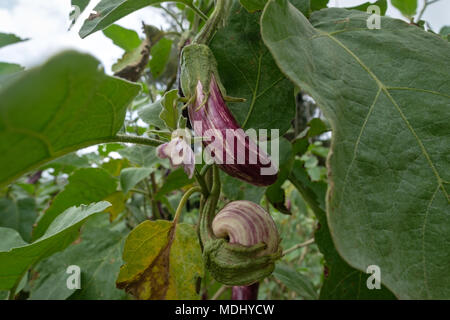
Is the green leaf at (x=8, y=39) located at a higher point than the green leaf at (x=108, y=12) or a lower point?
lower

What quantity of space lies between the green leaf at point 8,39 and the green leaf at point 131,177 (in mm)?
302

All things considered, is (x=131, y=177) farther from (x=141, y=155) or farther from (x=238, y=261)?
(x=238, y=261)

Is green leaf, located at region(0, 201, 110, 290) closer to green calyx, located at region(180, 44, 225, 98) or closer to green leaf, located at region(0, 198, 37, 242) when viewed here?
green calyx, located at region(180, 44, 225, 98)

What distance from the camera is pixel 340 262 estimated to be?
21.9 inches

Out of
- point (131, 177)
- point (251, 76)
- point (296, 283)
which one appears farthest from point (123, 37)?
point (296, 283)

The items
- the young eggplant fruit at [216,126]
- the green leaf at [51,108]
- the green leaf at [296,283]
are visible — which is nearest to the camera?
the green leaf at [51,108]

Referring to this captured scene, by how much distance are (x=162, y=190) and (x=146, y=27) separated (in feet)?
1.23

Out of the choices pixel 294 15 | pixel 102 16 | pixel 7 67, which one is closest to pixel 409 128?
pixel 294 15

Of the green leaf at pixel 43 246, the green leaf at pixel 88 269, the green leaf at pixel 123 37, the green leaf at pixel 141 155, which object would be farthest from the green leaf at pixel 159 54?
the green leaf at pixel 43 246

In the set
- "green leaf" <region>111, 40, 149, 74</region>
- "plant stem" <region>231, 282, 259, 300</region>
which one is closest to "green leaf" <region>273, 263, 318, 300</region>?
"plant stem" <region>231, 282, 259, 300</region>

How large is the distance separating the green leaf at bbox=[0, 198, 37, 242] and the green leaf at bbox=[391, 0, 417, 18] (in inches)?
45.7

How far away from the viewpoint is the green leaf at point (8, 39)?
2.08 ft

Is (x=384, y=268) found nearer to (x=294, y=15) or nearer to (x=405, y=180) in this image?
(x=405, y=180)

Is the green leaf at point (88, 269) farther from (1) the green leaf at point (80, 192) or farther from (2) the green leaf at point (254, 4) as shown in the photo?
(2) the green leaf at point (254, 4)
